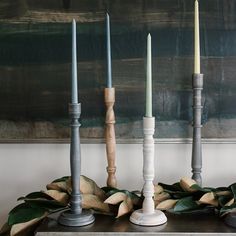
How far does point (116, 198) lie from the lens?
2.98ft

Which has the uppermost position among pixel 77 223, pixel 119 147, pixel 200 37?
pixel 200 37

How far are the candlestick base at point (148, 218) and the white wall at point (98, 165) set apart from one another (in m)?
0.21

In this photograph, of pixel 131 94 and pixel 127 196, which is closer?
pixel 127 196

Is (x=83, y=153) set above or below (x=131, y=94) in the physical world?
below

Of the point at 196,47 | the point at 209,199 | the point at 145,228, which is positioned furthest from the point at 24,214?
the point at 196,47

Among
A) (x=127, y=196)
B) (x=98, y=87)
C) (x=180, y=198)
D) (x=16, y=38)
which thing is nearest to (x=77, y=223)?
(x=127, y=196)

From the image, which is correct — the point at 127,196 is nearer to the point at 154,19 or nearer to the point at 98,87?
the point at 98,87

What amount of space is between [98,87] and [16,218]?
365 millimetres

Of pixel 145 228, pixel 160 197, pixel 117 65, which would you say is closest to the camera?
pixel 145 228

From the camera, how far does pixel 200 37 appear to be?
1048mm

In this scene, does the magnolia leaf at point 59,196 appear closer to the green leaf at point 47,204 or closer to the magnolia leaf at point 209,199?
the green leaf at point 47,204

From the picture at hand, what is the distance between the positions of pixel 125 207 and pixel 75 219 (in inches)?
4.2

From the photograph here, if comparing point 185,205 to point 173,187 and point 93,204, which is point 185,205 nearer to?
point 173,187

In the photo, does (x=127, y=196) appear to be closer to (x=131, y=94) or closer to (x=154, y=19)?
(x=131, y=94)
